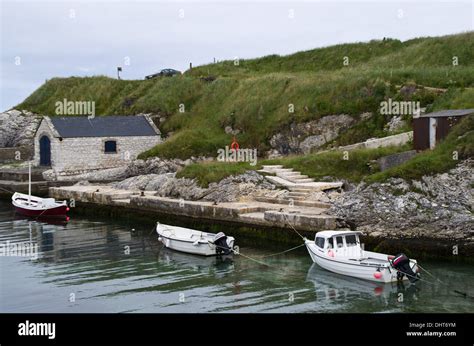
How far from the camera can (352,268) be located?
21094 mm

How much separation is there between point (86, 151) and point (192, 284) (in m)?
27.9

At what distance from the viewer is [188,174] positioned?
3491cm

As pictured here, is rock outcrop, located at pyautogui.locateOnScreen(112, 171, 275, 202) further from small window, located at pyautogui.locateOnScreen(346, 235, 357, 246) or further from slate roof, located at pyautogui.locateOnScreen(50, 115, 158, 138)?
slate roof, located at pyautogui.locateOnScreen(50, 115, 158, 138)

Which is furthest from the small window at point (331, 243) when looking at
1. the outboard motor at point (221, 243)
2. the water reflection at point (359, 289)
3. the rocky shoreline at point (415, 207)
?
the outboard motor at point (221, 243)

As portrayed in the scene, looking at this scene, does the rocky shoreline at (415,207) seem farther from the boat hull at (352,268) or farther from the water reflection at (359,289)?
the water reflection at (359,289)

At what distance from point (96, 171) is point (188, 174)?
13.8 m

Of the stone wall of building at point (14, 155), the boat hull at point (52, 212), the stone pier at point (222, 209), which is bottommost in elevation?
the boat hull at point (52, 212)

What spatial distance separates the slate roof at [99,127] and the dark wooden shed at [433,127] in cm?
2500

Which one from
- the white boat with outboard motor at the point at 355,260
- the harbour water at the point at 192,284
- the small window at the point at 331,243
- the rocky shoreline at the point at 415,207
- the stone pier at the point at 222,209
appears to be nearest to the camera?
the harbour water at the point at 192,284

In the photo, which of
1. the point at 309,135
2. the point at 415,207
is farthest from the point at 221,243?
the point at 309,135

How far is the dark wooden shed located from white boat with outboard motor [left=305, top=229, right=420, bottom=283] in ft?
30.2

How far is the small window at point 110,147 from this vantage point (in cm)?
4744

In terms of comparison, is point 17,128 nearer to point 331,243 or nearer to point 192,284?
point 192,284
